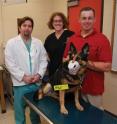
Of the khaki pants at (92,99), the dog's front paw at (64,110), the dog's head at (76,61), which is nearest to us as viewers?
the dog's head at (76,61)

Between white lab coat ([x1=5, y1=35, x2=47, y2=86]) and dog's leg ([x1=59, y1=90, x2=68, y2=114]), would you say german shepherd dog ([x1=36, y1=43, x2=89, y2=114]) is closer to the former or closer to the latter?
dog's leg ([x1=59, y1=90, x2=68, y2=114])

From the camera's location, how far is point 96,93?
173cm

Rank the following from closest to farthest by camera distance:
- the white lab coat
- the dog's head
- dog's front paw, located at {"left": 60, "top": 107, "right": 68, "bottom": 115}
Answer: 1. the dog's head
2. dog's front paw, located at {"left": 60, "top": 107, "right": 68, "bottom": 115}
3. the white lab coat

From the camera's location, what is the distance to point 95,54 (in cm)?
166

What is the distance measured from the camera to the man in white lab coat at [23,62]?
207 cm

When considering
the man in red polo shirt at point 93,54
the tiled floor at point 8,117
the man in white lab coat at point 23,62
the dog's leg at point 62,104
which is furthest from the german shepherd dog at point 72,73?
the tiled floor at point 8,117

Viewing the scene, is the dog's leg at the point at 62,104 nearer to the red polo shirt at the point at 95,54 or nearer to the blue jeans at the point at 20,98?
the red polo shirt at the point at 95,54

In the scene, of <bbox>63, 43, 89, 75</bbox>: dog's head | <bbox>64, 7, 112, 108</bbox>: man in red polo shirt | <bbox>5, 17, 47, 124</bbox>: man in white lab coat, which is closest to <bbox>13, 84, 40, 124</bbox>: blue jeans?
<bbox>5, 17, 47, 124</bbox>: man in white lab coat

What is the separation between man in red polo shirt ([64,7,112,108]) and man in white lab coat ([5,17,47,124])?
54cm

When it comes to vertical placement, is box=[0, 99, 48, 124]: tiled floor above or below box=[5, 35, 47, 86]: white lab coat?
below

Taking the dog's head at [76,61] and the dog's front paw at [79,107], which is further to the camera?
the dog's front paw at [79,107]

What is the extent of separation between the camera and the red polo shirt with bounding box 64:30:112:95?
1638 mm

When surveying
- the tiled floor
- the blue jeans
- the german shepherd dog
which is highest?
the german shepherd dog

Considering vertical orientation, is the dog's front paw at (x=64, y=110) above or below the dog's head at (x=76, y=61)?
below
